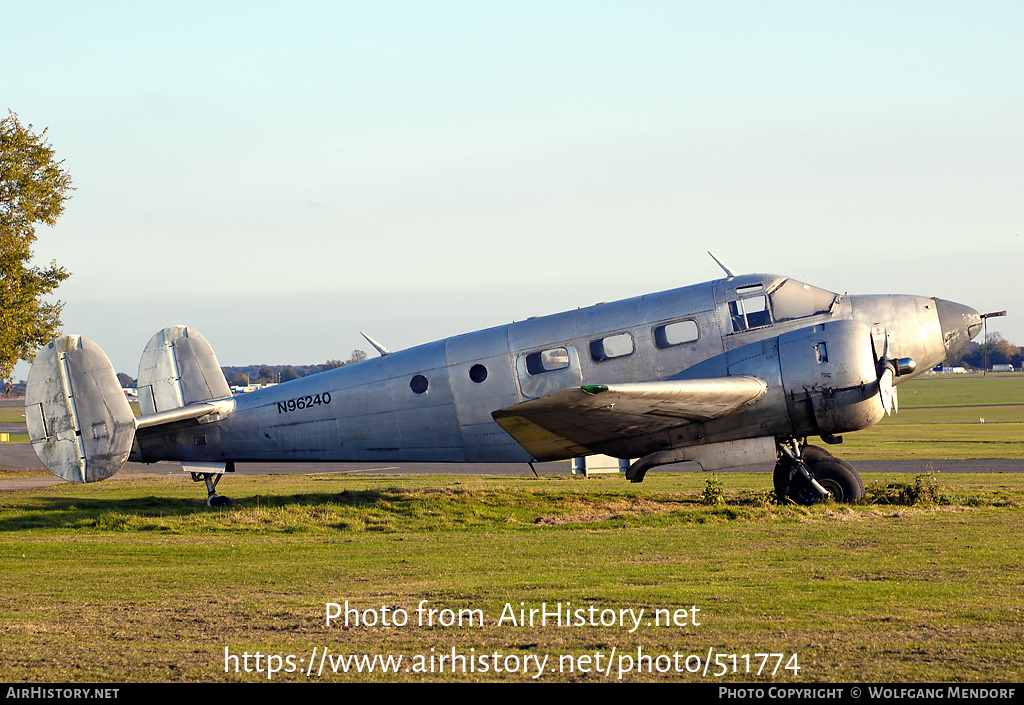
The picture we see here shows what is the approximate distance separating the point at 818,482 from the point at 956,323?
3.85 m

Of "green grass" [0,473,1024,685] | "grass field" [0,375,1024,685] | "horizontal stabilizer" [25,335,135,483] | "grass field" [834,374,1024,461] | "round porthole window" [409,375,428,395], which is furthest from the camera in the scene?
"grass field" [834,374,1024,461]

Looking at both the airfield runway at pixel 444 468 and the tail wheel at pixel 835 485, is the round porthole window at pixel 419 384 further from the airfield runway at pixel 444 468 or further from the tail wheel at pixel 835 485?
the airfield runway at pixel 444 468

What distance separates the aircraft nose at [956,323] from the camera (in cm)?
1667

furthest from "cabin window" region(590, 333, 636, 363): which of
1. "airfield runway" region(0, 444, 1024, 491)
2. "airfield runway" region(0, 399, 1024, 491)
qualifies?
"airfield runway" region(0, 399, 1024, 491)

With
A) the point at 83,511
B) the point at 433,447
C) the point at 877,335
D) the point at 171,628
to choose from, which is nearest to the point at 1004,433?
the point at 877,335

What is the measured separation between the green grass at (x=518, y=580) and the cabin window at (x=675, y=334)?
10.2 feet

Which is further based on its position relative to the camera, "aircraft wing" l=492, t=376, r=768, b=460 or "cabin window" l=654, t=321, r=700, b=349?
"cabin window" l=654, t=321, r=700, b=349

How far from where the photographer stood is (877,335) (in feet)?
53.4

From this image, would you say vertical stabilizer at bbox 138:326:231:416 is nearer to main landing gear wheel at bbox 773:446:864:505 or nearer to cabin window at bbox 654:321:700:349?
cabin window at bbox 654:321:700:349

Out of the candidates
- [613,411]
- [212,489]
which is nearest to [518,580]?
[613,411]

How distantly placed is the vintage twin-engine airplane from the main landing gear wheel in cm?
3

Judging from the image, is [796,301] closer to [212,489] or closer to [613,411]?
[613,411]

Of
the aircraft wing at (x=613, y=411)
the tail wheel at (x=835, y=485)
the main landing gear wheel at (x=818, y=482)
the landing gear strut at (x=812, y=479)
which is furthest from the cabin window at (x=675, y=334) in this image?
the tail wheel at (x=835, y=485)

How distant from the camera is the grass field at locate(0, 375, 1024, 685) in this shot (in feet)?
20.6
